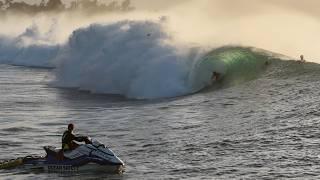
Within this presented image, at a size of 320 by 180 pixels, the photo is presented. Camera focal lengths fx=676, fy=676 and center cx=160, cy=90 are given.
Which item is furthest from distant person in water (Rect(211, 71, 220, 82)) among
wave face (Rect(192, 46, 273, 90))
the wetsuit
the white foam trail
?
the wetsuit

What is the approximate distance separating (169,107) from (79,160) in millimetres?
11430

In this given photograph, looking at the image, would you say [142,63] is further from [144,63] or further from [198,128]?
[198,128]

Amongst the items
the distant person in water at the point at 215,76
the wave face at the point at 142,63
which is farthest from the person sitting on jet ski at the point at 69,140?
the distant person in water at the point at 215,76

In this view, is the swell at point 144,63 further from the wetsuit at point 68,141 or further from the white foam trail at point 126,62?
the wetsuit at point 68,141

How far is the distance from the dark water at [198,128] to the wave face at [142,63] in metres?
2.02

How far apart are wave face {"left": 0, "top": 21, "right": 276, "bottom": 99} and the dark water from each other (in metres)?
2.02

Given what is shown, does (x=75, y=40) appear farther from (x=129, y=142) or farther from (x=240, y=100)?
(x=129, y=142)

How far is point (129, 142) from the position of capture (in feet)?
72.4

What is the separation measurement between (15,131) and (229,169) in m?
10.4

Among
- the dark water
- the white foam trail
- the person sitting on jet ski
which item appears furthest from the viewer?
the white foam trail

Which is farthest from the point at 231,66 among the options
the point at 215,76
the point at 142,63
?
the point at 142,63

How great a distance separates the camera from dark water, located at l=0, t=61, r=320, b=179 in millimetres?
17672

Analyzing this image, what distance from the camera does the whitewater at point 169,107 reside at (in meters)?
18.3

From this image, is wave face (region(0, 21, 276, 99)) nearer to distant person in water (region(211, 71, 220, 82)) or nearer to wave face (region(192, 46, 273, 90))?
wave face (region(192, 46, 273, 90))
